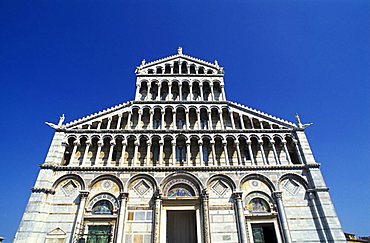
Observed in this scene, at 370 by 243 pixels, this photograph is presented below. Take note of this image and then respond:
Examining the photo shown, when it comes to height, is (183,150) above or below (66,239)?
above

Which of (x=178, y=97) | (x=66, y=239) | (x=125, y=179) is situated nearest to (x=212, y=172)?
(x=125, y=179)

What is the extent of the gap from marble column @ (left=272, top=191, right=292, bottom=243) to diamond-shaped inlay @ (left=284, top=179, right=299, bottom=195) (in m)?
0.98

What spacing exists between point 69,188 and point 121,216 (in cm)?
453

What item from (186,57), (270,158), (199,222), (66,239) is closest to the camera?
(66,239)

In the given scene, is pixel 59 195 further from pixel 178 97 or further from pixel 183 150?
pixel 178 97

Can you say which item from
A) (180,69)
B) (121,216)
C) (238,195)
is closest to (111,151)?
(121,216)

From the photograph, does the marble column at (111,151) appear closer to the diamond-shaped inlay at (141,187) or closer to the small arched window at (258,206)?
the diamond-shaped inlay at (141,187)

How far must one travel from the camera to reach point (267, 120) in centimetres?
1947

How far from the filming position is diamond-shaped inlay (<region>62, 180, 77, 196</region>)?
15961 mm

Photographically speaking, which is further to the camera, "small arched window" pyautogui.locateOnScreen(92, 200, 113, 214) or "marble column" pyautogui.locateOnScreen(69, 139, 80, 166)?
"marble column" pyautogui.locateOnScreen(69, 139, 80, 166)

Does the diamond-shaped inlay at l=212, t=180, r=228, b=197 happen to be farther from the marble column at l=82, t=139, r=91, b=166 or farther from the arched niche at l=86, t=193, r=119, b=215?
the marble column at l=82, t=139, r=91, b=166

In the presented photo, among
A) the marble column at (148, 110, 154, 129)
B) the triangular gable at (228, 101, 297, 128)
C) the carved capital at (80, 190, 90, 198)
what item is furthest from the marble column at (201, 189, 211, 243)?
the triangular gable at (228, 101, 297, 128)

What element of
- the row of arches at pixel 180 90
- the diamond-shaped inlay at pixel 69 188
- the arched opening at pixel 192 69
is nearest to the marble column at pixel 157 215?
the diamond-shaped inlay at pixel 69 188

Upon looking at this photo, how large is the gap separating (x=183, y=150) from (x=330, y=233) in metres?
11.5
